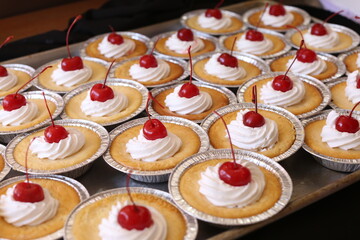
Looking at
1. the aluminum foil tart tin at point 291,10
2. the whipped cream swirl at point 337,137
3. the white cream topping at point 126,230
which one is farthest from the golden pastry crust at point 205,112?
the aluminum foil tart tin at point 291,10

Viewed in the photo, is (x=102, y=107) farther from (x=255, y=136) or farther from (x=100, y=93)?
(x=255, y=136)

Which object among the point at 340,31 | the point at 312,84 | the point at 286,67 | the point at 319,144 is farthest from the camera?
the point at 340,31

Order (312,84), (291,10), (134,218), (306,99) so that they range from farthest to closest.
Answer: (291,10), (312,84), (306,99), (134,218)

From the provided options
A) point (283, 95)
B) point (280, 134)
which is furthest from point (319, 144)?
point (283, 95)

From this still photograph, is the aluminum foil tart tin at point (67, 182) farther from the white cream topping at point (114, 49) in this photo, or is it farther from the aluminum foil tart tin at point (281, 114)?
the white cream topping at point (114, 49)

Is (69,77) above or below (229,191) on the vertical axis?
below

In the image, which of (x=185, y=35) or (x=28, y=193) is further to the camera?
(x=185, y=35)

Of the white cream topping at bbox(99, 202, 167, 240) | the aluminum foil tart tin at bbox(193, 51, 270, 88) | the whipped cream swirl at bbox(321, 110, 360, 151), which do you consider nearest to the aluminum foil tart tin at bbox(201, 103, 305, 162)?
the whipped cream swirl at bbox(321, 110, 360, 151)
